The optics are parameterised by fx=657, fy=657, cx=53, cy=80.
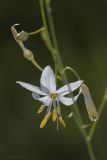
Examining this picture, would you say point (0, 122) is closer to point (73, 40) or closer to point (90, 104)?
point (73, 40)

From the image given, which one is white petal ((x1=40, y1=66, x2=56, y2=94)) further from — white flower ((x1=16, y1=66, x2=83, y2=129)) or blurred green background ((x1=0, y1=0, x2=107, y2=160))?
blurred green background ((x1=0, y1=0, x2=107, y2=160))

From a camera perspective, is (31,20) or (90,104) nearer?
(90,104)

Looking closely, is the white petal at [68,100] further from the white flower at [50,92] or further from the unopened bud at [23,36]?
the unopened bud at [23,36]

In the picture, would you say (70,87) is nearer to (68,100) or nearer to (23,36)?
(68,100)

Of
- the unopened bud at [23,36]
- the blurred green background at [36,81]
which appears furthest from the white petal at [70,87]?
the blurred green background at [36,81]

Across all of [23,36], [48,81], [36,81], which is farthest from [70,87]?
[36,81]

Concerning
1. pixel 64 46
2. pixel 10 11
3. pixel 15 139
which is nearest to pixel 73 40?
pixel 64 46
